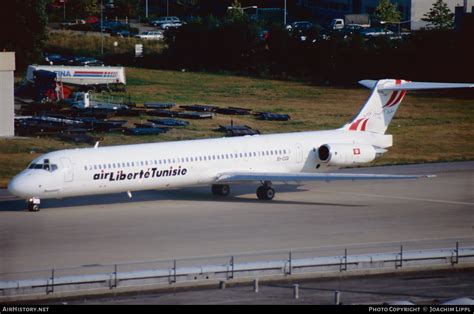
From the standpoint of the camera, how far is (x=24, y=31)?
119 m

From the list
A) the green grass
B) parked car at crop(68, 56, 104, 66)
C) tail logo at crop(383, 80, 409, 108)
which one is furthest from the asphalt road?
parked car at crop(68, 56, 104, 66)

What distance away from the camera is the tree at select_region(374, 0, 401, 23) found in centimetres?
15062

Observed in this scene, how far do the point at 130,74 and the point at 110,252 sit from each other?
74725 millimetres

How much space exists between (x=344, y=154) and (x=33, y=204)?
53.5 feet

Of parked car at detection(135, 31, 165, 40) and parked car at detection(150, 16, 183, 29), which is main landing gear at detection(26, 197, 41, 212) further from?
parked car at detection(150, 16, 183, 29)

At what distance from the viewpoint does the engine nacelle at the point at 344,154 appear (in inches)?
2222

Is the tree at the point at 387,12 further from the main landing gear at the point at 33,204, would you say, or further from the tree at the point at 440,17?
the main landing gear at the point at 33,204

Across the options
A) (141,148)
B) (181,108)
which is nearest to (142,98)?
(181,108)

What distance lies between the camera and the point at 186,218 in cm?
5000

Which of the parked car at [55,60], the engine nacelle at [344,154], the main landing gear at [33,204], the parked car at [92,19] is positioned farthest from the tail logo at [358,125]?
the parked car at [92,19]

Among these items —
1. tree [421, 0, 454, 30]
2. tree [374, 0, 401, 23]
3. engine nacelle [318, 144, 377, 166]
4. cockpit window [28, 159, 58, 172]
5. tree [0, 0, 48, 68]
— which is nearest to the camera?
cockpit window [28, 159, 58, 172]

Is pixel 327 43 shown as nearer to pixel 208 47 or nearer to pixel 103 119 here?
pixel 208 47

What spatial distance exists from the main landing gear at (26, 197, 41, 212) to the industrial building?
9779 cm

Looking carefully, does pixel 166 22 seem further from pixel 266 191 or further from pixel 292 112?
pixel 266 191
